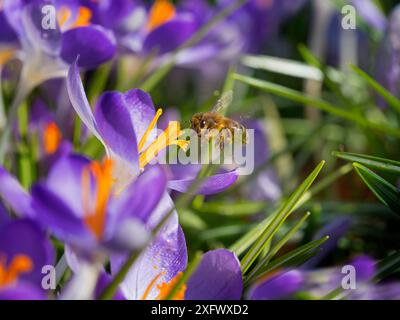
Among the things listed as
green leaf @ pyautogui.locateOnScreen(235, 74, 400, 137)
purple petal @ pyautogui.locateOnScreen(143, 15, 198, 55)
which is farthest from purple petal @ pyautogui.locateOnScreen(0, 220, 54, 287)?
purple petal @ pyautogui.locateOnScreen(143, 15, 198, 55)

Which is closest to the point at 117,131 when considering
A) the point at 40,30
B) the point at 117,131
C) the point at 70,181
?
the point at 117,131

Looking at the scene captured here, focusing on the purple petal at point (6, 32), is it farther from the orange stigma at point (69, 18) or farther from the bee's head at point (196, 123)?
the bee's head at point (196, 123)

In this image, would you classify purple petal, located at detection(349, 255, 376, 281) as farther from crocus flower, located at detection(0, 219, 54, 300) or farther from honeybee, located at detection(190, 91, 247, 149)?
crocus flower, located at detection(0, 219, 54, 300)

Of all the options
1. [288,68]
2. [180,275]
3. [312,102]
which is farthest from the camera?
[288,68]

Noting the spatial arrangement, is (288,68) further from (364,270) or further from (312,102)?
(364,270)

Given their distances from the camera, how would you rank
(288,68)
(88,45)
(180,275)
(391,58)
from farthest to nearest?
(288,68)
(391,58)
(88,45)
(180,275)

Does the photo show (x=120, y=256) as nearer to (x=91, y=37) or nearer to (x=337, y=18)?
(x=91, y=37)
